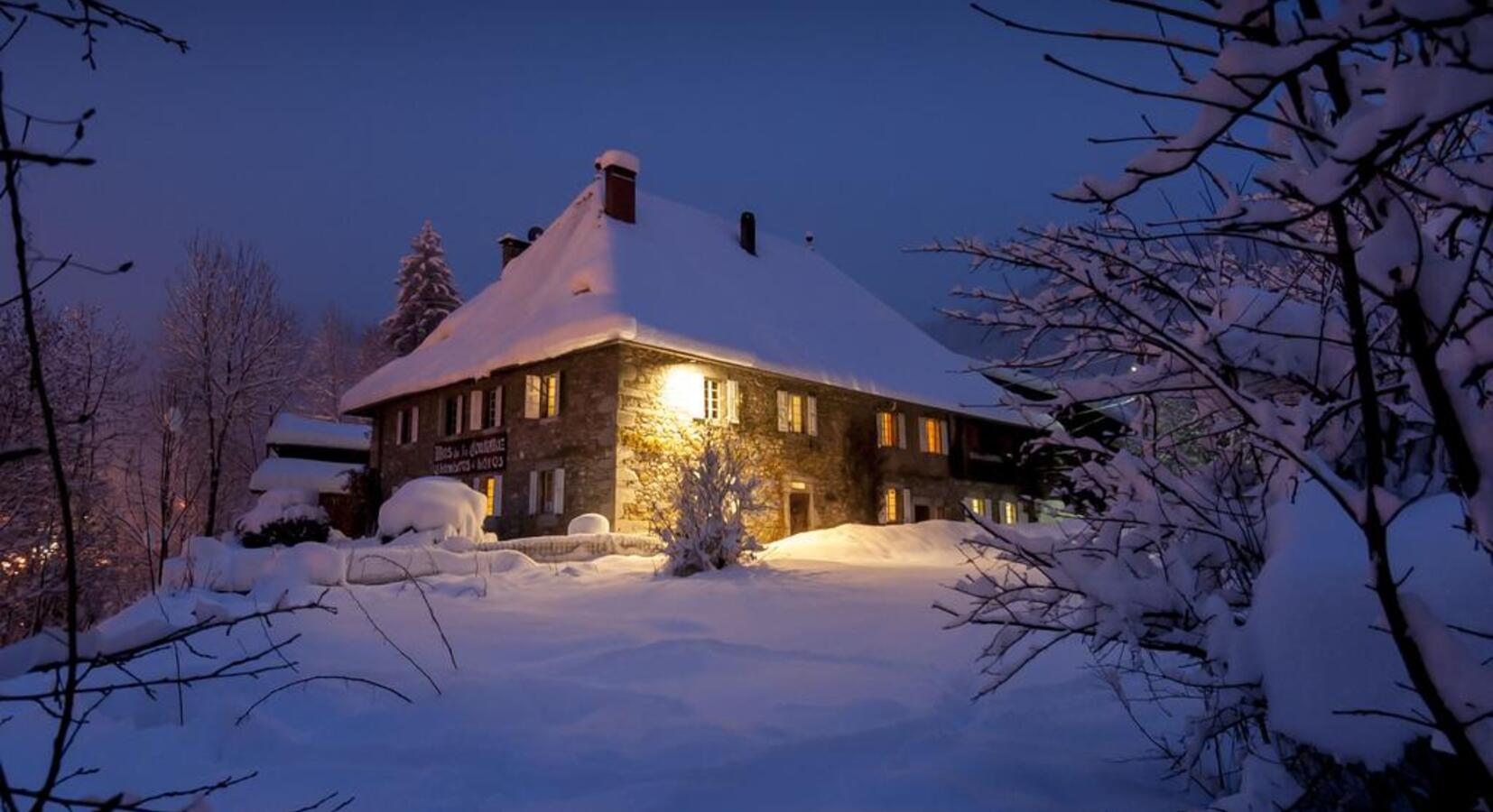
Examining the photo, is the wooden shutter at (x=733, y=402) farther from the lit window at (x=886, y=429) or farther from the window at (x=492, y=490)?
the window at (x=492, y=490)

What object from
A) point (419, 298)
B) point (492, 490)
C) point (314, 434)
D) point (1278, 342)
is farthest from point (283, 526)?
point (419, 298)

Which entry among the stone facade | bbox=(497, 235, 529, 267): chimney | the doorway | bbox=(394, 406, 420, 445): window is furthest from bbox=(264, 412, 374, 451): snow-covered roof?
the doorway

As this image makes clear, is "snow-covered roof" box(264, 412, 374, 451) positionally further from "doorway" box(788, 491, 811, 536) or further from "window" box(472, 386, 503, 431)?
"doorway" box(788, 491, 811, 536)

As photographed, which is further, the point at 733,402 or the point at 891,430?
the point at 891,430

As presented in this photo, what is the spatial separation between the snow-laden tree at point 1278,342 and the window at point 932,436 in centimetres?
2050

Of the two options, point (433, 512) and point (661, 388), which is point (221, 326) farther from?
point (661, 388)

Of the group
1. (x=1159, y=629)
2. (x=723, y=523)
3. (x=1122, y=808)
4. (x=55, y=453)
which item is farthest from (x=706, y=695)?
(x=723, y=523)

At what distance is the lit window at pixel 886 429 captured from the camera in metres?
23.0

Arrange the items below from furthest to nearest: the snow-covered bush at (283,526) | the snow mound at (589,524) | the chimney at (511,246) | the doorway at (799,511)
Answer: the chimney at (511,246)
the doorway at (799,511)
the snow-covered bush at (283,526)
the snow mound at (589,524)

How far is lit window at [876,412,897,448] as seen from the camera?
904 inches

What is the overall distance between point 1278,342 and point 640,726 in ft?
10.2

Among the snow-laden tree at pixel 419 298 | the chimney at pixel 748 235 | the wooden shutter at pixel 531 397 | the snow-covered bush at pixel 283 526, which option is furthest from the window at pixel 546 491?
the snow-laden tree at pixel 419 298

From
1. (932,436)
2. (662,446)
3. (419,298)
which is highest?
(419,298)

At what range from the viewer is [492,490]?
20.0 metres
